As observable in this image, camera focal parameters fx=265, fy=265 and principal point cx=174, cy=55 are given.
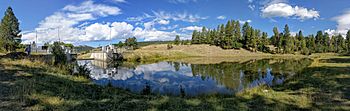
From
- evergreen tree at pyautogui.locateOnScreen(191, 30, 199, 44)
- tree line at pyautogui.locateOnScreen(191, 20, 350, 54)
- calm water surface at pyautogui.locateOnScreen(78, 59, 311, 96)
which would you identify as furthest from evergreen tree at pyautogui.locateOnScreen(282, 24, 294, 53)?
calm water surface at pyautogui.locateOnScreen(78, 59, 311, 96)

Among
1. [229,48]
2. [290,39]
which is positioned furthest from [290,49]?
[229,48]

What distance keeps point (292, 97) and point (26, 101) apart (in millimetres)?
10406

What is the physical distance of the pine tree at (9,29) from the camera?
199ft

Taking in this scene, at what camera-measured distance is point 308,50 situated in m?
101

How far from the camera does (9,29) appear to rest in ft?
203

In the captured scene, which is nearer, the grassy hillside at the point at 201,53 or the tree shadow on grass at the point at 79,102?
the tree shadow on grass at the point at 79,102

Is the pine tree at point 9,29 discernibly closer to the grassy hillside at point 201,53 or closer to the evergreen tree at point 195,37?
the grassy hillside at point 201,53

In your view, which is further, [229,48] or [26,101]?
[229,48]

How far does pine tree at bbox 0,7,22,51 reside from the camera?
199 feet

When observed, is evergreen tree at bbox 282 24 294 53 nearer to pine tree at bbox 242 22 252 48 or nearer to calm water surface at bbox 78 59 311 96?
pine tree at bbox 242 22 252 48

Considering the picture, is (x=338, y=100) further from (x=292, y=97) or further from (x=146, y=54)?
(x=146, y=54)

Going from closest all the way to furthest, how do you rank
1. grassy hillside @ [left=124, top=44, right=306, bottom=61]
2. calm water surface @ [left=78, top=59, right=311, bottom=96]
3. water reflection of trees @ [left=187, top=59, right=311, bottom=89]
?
calm water surface @ [left=78, top=59, right=311, bottom=96]
water reflection of trees @ [left=187, top=59, right=311, bottom=89]
grassy hillside @ [left=124, top=44, right=306, bottom=61]

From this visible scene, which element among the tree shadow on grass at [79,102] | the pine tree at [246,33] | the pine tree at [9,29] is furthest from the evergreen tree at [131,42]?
the tree shadow on grass at [79,102]

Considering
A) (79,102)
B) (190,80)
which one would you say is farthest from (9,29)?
(79,102)
